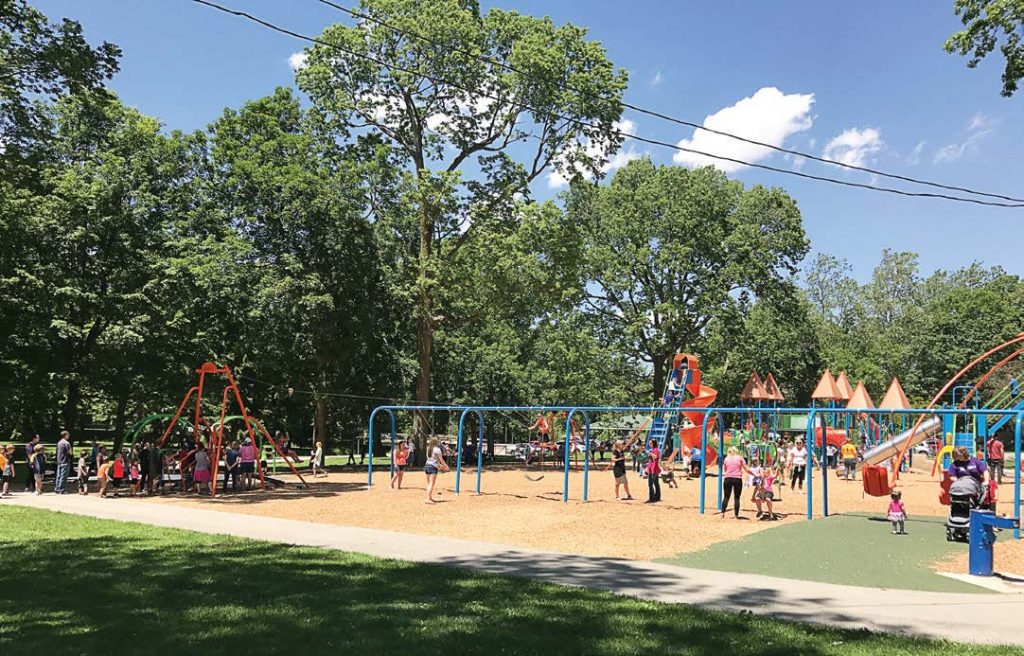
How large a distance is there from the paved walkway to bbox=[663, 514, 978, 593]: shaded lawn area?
2.06ft

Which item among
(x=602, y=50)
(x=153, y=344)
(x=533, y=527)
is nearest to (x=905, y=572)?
(x=533, y=527)

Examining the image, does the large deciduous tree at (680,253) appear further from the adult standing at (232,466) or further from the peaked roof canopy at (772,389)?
the adult standing at (232,466)

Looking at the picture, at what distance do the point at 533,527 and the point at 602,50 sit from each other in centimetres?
2649

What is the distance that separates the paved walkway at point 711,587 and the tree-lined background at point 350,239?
10676 millimetres

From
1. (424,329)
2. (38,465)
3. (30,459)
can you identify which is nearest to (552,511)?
(38,465)

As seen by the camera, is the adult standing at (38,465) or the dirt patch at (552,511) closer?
the dirt patch at (552,511)

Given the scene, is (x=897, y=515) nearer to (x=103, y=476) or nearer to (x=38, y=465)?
(x=103, y=476)

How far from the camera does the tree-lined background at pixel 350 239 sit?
92.6ft

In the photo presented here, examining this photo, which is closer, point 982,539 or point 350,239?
point 982,539

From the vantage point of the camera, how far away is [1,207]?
22188 mm

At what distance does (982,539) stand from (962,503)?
256 centimetres

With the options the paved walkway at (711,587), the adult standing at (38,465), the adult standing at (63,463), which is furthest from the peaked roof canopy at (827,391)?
the adult standing at (38,465)

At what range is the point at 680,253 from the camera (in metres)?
42.4

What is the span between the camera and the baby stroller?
12.3 metres
